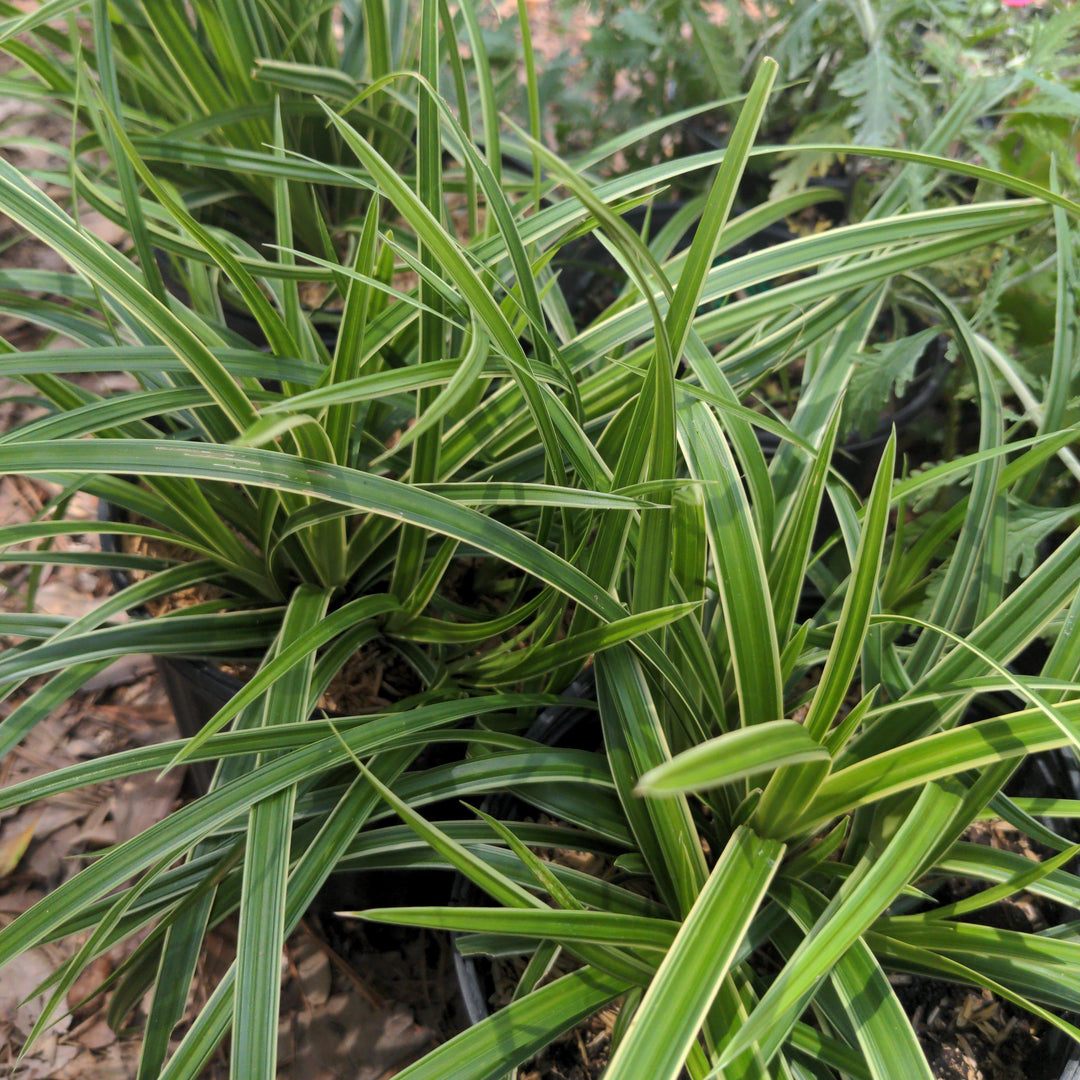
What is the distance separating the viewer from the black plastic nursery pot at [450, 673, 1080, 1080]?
0.66 meters

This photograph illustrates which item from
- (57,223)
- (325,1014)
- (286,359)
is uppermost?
(57,223)

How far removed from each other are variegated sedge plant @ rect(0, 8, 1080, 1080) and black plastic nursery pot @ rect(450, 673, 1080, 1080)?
0.13ft

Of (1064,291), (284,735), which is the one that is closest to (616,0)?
(1064,291)

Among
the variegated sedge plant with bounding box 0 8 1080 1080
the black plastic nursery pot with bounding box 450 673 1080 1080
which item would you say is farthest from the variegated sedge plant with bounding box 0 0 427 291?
the black plastic nursery pot with bounding box 450 673 1080 1080

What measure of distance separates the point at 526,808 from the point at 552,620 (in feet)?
0.69

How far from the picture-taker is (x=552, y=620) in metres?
0.72

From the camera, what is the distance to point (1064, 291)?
2.44ft

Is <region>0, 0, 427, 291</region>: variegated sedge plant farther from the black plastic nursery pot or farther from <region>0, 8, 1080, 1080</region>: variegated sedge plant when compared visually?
the black plastic nursery pot

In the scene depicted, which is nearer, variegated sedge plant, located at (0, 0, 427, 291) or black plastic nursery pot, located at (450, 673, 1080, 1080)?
black plastic nursery pot, located at (450, 673, 1080, 1080)

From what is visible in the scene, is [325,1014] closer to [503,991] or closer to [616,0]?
[503,991]

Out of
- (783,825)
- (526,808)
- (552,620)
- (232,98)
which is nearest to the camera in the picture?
(783,825)

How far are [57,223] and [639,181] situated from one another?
0.43 meters

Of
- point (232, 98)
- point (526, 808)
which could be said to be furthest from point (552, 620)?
point (232, 98)

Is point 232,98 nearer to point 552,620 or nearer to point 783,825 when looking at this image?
point 552,620
